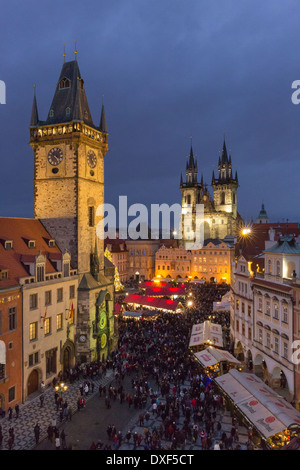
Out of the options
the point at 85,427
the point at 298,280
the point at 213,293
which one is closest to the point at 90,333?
the point at 85,427

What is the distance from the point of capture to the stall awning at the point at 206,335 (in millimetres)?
32281

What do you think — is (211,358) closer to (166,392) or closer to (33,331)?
(166,392)

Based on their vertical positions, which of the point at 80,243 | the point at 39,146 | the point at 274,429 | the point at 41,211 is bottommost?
the point at 274,429

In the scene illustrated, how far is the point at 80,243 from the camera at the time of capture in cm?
3428

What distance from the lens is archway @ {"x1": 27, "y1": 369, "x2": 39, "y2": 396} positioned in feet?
88.5

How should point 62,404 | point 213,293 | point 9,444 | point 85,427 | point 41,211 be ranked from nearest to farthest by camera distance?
point 9,444 < point 85,427 < point 62,404 < point 41,211 < point 213,293

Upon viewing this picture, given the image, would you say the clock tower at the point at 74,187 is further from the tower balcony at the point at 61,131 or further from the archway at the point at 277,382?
the archway at the point at 277,382

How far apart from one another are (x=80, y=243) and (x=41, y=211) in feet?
17.5

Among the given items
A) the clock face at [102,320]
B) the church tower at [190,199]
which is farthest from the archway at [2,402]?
the church tower at [190,199]

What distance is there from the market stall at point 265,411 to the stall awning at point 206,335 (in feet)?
29.2

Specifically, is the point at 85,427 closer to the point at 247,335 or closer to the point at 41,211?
the point at 247,335

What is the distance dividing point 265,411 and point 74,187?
81.3 feet

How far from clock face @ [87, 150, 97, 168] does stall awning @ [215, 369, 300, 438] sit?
2417cm

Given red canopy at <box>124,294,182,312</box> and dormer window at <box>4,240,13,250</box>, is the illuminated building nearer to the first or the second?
red canopy at <box>124,294,182,312</box>
